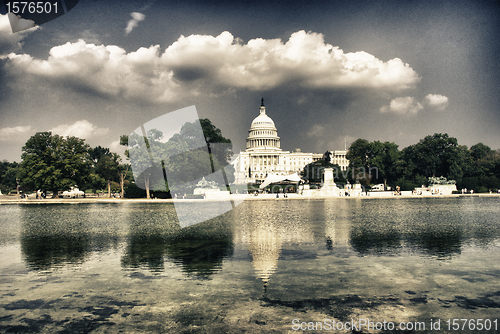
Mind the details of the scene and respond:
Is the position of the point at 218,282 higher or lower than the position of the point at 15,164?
lower

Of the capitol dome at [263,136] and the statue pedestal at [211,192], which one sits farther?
the capitol dome at [263,136]

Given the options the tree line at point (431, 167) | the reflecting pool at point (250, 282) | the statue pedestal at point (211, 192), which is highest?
the tree line at point (431, 167)

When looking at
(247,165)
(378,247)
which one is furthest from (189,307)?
(247,165)

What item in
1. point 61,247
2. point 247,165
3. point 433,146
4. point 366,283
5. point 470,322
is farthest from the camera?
point 247,165

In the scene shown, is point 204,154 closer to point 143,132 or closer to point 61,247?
point 143,132

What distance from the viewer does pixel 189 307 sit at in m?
7.34

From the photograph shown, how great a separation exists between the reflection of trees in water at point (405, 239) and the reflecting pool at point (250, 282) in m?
0.08

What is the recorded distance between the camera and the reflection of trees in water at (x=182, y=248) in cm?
Answer: 1098

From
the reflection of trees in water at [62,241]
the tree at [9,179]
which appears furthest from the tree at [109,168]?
the reflection of trees in water at [62,241]

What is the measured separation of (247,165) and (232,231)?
136 m

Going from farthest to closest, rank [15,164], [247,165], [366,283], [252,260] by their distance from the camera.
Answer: [247,165]
[15,164]
[252,260]
[366,283]

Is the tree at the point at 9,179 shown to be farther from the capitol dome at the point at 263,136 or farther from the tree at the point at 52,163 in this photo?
the capitol dome at the point at 263,136

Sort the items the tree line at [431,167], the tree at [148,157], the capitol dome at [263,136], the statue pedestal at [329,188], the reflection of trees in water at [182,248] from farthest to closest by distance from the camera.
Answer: the capitol dome at [263,136], the tree line at [431,167], the statue pedestal at [329,188], the tree at [148,157], the reflection of trees in water at [182,248]

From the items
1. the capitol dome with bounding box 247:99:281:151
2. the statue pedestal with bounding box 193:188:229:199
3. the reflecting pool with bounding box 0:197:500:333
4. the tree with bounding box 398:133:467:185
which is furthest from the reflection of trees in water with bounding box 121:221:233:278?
the capitol dome with bounding box 247:99:281:151
